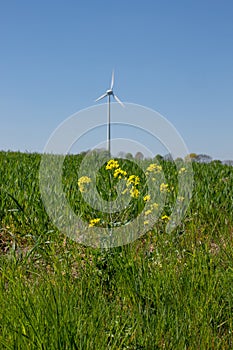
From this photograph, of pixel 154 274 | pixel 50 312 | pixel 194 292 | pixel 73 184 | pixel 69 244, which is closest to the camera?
pixel 50 312

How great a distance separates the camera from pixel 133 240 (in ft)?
14.3

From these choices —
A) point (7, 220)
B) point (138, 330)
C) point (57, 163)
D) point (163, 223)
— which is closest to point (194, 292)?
point (138, 330)

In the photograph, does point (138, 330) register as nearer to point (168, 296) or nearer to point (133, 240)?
point (168, 296)

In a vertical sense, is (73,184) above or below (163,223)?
above

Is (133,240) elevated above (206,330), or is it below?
above

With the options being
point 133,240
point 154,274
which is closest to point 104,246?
point 133,240

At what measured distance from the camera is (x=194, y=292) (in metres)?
3.05

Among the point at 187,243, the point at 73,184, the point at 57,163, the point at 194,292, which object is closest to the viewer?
the point at 194,292

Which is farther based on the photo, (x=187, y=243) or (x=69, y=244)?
(x=69, y=244)

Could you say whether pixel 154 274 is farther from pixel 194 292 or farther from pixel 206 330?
pixel 206 330

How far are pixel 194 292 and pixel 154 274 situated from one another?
297 mm

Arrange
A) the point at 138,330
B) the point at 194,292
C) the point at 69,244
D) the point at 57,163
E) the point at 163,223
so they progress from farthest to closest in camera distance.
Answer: the point at 57,163 < the point at 163,223 < the point at 69,244 < the point at 194,292 < the point at 138,330

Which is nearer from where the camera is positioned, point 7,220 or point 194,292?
point 194,292

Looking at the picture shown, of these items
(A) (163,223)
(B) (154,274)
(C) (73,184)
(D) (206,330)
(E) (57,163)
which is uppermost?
(E) (57,163)
